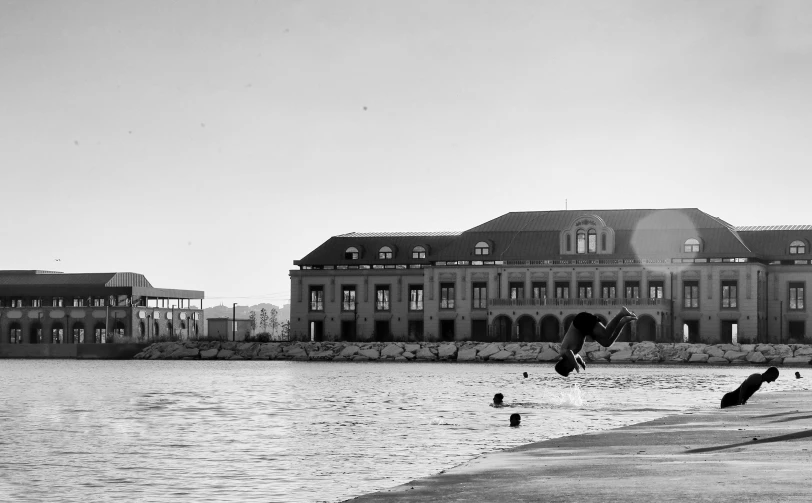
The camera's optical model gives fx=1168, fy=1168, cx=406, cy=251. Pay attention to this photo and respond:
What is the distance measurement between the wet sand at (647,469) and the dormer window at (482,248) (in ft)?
348

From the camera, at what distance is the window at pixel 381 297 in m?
142

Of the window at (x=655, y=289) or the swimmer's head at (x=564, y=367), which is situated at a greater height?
the window at (x=655, y=289)

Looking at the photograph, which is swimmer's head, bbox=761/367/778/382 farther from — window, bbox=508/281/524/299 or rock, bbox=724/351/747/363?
window, bbox=508/281/524/299

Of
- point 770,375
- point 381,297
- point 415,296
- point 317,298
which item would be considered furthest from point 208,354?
point 770,375

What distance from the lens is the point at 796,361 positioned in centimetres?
10900

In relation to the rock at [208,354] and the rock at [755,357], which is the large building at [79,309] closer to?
the rock at [208,354]

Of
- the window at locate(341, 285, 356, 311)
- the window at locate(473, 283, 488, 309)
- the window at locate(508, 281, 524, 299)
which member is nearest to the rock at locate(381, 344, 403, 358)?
the window at locate(473, 283, 488, 309)

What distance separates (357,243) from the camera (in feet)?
477

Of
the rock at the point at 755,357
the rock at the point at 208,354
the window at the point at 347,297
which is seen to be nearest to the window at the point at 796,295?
the rock at the point at 755,357

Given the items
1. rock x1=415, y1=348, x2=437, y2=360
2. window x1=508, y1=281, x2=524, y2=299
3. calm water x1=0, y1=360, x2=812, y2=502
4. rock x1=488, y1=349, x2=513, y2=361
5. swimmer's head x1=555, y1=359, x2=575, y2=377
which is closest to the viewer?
swimmer's head x1=555, y1=359, x2=575, y2=377

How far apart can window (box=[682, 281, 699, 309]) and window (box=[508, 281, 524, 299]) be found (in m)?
18.2

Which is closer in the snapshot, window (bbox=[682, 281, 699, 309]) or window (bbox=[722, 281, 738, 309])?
window (bbox=[722, 281, 738, 309])

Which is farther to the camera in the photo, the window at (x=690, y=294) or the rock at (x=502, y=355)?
the window at (x=690, y=294)

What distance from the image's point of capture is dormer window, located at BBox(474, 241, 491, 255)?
137m
